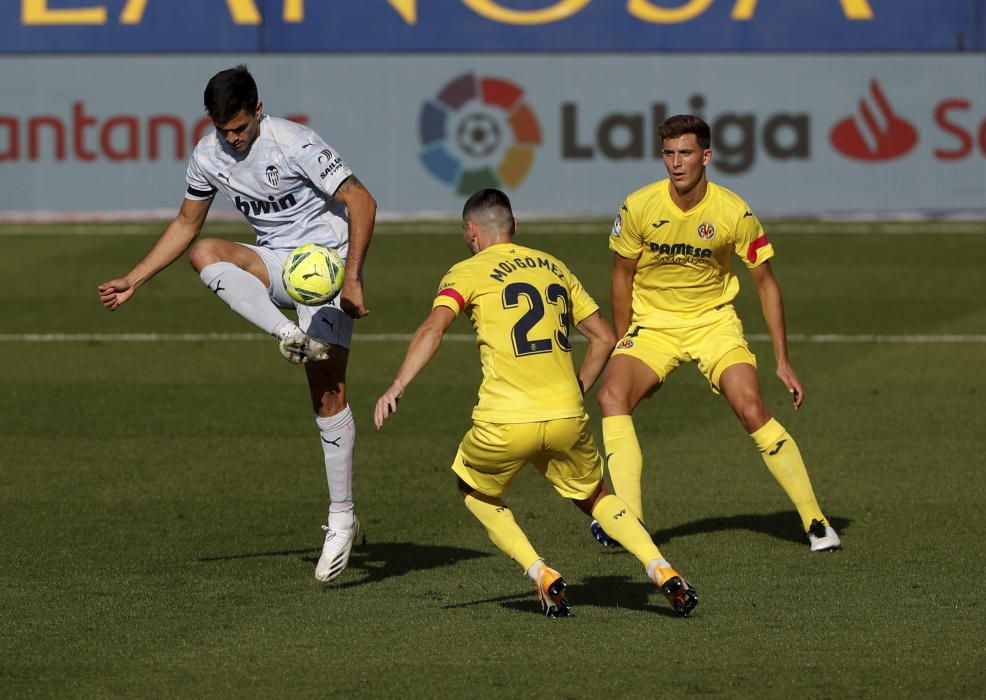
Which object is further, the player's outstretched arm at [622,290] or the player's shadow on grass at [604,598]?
the player's outstretched arm at [622,290]

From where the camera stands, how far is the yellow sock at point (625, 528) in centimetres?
721

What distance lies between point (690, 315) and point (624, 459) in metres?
0.90

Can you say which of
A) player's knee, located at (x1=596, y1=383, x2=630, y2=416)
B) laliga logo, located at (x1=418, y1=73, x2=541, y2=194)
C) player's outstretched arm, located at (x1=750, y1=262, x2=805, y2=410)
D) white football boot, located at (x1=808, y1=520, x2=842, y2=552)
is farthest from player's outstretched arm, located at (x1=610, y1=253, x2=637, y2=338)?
laliga logo, located at (x1=418, y1=73, x2=541, y2=194)

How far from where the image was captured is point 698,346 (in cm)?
908

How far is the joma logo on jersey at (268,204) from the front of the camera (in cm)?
854

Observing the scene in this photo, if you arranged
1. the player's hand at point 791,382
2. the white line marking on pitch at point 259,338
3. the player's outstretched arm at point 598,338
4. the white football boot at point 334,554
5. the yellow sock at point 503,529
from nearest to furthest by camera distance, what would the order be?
the yellow sock at point 503,529 < the player's outstretched arm at point 598,338 < the white football boot at point 334,554 < the player's hand at point 791,382 < the white line marking on pitch at point 259,338

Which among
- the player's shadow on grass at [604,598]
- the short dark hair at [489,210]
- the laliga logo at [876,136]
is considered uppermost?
the short dark hair at [489,210]

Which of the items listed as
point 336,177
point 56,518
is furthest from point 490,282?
point 56,518

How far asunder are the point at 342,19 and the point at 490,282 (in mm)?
23750

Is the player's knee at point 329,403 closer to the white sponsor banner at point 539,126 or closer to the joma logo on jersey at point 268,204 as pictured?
the joma logo on jersey at point 268,204

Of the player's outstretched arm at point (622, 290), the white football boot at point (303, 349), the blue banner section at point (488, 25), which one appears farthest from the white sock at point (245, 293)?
the blue banner section at point (488, 25)

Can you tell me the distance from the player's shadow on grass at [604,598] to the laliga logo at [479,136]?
69.3ft

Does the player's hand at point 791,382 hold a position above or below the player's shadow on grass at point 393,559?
above

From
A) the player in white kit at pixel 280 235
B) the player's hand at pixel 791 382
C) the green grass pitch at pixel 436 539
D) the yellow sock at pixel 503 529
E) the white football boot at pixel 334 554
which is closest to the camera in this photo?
the green grass pitch at pixel 436 539
